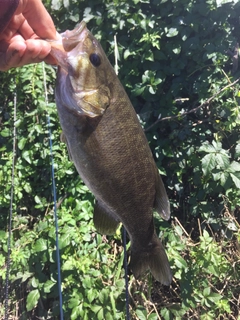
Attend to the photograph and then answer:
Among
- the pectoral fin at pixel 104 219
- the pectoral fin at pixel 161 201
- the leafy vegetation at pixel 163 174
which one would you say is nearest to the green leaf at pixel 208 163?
the leafy vegetation at pixel 163 174

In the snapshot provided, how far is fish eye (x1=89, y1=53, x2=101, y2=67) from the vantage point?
147 centimetres

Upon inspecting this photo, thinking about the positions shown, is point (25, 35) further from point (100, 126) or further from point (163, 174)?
point (163, 174)

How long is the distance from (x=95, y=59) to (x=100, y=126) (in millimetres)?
278

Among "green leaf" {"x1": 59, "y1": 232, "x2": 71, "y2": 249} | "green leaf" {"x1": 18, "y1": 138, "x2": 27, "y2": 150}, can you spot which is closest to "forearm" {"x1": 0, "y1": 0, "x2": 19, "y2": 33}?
"green leaf" {"x1": 59, "y1": 232, "x2": 71, "y2": 249}

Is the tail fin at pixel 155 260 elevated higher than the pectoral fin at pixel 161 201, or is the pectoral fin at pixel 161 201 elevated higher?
the pectoral fin at pixel 161 201

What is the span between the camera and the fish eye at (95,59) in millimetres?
1471

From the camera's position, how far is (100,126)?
1.47 meters

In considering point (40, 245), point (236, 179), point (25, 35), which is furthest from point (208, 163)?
point (25, 35)

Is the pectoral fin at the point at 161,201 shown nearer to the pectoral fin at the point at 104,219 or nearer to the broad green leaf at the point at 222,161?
the pectoral fin at the point at 104,219

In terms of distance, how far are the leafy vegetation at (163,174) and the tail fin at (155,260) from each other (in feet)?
2.53

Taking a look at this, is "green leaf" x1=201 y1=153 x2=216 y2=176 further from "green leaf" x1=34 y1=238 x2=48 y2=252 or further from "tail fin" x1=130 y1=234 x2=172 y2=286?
"green leaf" x1=34 y1=238 x2=48 y2=252

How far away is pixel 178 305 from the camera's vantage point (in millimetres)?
2496

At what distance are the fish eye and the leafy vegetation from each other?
1.25 m

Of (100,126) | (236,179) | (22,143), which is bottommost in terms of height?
(236,179)
